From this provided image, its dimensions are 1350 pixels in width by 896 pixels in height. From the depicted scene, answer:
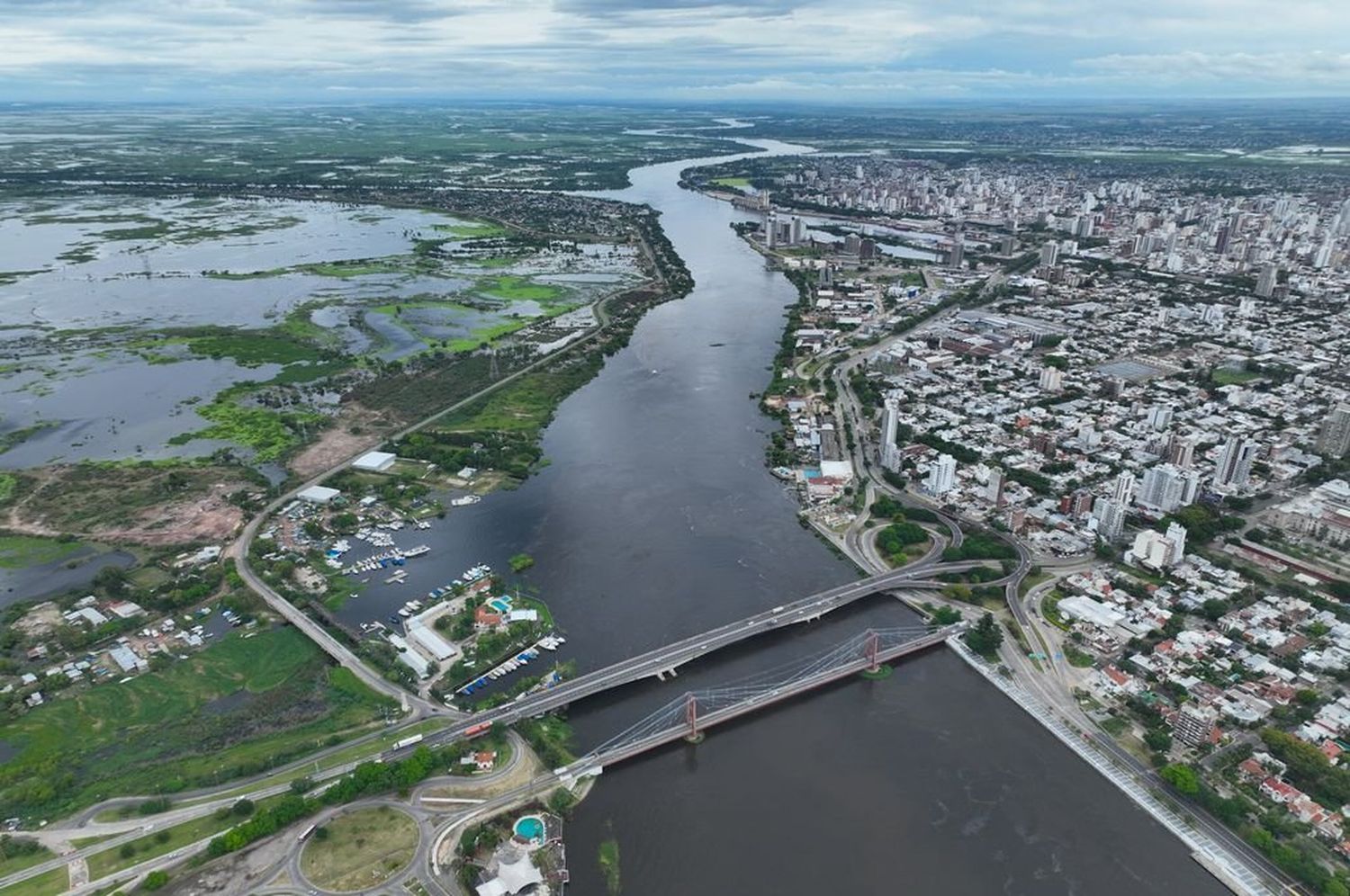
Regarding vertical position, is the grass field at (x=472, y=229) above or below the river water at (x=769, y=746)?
above

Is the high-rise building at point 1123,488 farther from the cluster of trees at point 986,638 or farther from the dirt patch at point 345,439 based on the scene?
the dirt patch at point 345,439

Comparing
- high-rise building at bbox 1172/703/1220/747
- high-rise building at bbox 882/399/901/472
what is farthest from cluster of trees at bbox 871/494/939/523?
high-rise building at bbox 1172/703/1220/747

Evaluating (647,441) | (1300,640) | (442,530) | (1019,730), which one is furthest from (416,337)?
(1300,640)

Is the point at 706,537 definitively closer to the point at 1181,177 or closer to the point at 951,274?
the point at 951,274

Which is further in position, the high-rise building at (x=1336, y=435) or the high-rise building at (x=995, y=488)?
the high-rise building at (x=1336, y=435)

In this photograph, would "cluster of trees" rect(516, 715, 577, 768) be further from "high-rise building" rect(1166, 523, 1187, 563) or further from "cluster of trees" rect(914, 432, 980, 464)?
"cluster of trees" rect(914, 432, 980, 464)

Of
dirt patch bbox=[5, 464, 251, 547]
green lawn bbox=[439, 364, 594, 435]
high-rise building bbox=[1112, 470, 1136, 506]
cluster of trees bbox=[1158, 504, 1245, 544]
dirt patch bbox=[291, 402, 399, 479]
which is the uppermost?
high-rise building bbox=[1112, 470, 1136, 506]

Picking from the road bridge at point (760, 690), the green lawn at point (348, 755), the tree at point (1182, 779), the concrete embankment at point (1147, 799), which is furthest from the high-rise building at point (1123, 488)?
the green lawn at point (348, 755)
